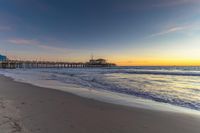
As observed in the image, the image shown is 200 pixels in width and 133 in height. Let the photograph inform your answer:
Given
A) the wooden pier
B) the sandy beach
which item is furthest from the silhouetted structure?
the sandy beach

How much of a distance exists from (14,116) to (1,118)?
0.35 metres

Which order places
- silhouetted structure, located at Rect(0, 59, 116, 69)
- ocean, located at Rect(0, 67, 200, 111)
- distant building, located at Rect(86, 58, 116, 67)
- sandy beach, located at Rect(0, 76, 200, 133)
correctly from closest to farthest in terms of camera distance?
sandy beach, located at Rect(0, 76, 200, 133)
ocean, located at Rect(0, 67, 200, 111)
silhouetted structure, located at Rect(0, 59, 116, 69)
distant building, located at Rect(86, 58, 116, 67)

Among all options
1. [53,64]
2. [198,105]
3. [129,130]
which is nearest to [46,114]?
[129,130]

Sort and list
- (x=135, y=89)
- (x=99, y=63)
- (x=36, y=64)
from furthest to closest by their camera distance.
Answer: (x=99, y=63), (x=36, y=64), (x=135, y=89)

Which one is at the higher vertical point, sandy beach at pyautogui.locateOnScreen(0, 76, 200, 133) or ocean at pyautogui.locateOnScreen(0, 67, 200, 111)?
sandy beach at pyautogui.locateOnScreen(0, 76, 200, 133)

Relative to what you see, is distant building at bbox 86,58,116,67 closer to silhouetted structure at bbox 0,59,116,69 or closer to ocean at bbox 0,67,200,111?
silhouetted structure at bbox 0,59,116,69

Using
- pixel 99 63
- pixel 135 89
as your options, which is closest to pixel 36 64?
pixel 99 63

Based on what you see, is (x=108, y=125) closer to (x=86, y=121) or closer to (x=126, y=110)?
(x=86, y=121)

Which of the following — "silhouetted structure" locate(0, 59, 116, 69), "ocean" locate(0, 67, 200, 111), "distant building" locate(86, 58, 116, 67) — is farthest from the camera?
"distant building" locate(86, 58, 116, 67)

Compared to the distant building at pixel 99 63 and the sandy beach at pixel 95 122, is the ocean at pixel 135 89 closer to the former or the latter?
the sandy beach at pixel 95 122

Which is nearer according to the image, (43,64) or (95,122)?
(95,122)

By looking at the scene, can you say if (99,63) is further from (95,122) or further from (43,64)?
(95,122)

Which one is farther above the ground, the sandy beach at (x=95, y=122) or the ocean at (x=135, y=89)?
the sandy beach at (x=95, y=122)

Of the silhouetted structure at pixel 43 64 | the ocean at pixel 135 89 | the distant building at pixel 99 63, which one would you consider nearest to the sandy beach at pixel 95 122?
the ocean at pixel 135 89
